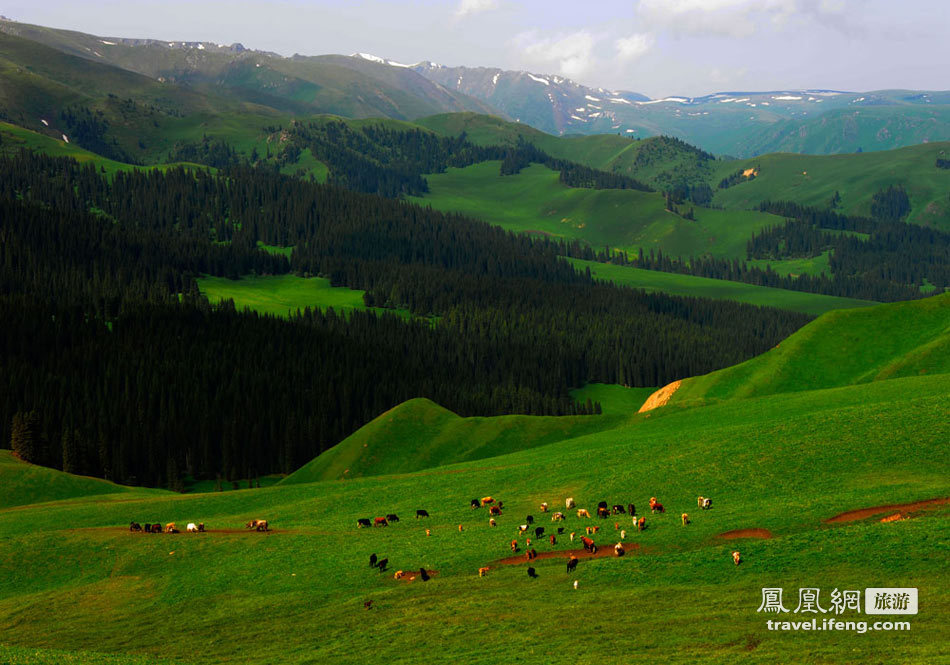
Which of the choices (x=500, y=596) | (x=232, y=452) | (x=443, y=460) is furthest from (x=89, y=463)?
(x=500, y=596)

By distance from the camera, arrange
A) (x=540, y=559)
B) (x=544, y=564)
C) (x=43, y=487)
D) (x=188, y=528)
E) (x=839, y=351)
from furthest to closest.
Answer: (x=839, y=351) → (x=43, y=487) → (x=188, y=528) → (x=540, y=559) → (x=544, y=564)

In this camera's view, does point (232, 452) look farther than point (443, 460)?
Yes

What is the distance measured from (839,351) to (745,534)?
9044cm

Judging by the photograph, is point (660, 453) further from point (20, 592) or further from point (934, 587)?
point (20, 592)

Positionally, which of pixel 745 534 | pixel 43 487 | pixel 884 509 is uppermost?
pixel 884 509

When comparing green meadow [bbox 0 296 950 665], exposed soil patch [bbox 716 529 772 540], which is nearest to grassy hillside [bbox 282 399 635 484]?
green meadow [bbox 0 296 950 665]

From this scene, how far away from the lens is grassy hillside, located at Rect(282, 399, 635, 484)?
111m

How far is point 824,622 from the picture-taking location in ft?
105

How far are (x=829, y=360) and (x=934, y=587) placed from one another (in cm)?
9663

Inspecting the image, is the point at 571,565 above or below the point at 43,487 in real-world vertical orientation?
above

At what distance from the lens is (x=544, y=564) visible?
45219 millimetres

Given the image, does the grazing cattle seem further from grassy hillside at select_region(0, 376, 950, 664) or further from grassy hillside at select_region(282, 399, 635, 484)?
grassy hillside at select_region(282, 399, 635, 484)

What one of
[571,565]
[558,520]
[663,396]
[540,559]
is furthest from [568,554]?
[663,396]

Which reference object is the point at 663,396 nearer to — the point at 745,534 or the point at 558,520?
the point at 558,520
